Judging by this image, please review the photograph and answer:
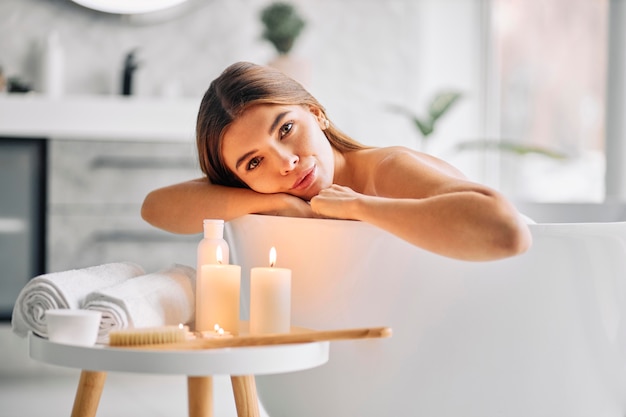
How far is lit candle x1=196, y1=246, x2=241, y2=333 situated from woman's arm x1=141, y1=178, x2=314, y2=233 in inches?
12.8

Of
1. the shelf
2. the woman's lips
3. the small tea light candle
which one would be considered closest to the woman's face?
the woman's lips

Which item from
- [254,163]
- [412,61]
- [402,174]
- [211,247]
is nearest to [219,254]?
[211,247]

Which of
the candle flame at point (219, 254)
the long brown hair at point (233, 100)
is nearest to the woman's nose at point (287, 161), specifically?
the long brown hair at point (233, 100)

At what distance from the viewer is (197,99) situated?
13.2ft

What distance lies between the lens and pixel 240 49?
14.3 feet

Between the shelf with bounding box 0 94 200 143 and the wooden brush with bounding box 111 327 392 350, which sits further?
the shelf with bounding box 0 94 200 143

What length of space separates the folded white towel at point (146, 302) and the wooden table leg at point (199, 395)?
5.6 inches

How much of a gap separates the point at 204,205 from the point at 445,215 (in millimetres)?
676

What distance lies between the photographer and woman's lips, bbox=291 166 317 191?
180cm

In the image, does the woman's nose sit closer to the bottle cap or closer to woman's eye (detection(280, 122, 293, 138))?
woman's eye (detection(280, 122, 293, 138))

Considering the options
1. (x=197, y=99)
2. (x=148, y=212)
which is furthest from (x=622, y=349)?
(x=197, y=99)

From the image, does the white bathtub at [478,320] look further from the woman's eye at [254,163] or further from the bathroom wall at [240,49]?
the bathroom wall at [240,49]

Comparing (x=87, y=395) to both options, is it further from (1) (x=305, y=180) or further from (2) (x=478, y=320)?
(2) (x=478, y=320)

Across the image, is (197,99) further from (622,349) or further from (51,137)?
(622,349)
